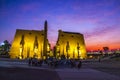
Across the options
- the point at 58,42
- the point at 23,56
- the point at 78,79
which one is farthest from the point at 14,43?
the point at 78,79

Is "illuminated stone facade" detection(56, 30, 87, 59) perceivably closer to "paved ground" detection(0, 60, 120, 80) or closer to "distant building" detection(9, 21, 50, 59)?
"distant building" detection(9, 21, 50, 59)

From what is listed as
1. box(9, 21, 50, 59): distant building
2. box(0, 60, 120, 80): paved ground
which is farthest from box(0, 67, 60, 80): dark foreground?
box(9, 21, 50, 59): distant building

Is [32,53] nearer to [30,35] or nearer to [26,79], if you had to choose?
[30,35]

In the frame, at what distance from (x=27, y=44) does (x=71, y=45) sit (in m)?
19.2

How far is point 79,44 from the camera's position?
95688 millimetres

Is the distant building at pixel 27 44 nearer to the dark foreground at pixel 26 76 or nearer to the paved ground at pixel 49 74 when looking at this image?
the paved ground at pixel 49 74

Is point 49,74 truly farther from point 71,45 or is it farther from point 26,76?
point 71,45

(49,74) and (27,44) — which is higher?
(27,44)

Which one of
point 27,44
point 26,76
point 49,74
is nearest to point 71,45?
point 27,44

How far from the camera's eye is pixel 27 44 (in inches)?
3506

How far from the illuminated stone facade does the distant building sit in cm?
799

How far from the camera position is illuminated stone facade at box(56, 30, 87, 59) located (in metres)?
91.3

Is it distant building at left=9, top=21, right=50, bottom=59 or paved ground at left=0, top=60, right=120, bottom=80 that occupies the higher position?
distant building at left=9, top=21, right=50, bottom=59

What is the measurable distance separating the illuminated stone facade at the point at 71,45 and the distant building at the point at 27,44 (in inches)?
314
